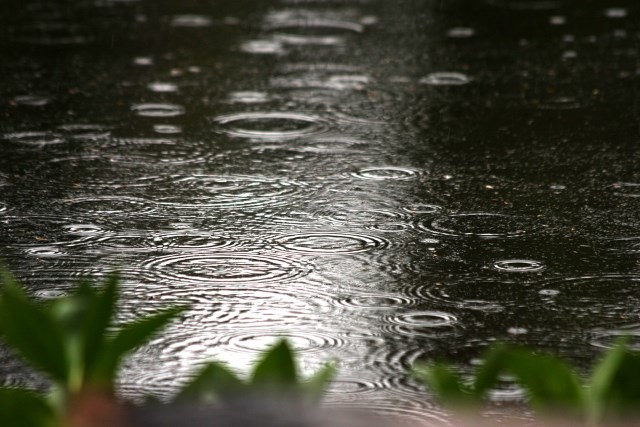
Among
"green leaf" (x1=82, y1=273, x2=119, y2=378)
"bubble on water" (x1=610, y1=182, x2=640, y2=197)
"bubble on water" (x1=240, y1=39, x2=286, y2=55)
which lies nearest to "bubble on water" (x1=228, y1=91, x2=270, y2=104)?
"bubble on water" (x1=240, y1=39, x2=286, y2=55)

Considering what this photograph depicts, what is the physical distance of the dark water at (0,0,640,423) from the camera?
9.79 ft

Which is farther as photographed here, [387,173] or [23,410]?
[387,173]

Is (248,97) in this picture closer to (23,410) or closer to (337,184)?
(337,184)

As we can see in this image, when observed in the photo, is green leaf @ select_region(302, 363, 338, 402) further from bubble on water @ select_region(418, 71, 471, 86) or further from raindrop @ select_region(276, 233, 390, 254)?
bubble on water @ select_region(418, 71, 471, 86)

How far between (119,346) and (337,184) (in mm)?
3413

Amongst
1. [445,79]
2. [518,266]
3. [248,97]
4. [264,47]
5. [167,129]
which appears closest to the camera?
[518,266]

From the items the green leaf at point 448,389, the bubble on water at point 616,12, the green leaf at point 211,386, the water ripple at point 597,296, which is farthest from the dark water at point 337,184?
the green leaf at point 211,386

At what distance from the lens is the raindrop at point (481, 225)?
3744mm

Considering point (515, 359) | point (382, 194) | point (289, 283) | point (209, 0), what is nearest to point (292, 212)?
point (382, 194)

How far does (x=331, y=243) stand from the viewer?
3693mm

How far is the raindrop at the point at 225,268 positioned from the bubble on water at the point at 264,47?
3.53 m

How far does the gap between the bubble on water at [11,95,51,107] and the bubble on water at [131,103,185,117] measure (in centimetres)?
48

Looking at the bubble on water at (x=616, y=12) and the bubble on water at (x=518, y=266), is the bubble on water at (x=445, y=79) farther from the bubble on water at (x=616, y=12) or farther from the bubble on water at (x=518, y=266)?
the bubble on water at (x=518, y=266)

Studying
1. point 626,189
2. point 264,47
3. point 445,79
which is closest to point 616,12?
point 445,79
